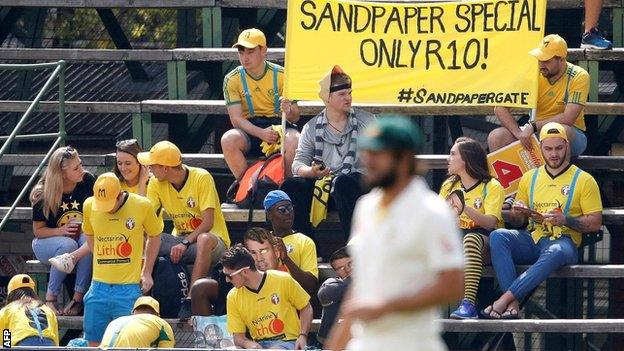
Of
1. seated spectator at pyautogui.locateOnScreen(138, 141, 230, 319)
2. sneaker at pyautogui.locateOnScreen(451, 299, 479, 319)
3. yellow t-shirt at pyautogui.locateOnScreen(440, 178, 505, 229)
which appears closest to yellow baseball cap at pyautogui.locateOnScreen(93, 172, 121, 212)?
seated spectator at pyautogui.locateOnScreen(138, 141, 230, 319)

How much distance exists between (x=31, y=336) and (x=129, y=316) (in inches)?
24.3

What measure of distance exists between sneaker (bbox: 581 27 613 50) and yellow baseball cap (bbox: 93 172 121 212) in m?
4.09

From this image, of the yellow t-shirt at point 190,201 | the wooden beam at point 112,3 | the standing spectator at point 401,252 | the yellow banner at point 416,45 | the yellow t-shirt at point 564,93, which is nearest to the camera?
the standing spectator at point 401,252

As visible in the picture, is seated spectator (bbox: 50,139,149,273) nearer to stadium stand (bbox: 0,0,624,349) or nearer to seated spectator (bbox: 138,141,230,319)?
seated spectator (bbox: 138,141,230,319)

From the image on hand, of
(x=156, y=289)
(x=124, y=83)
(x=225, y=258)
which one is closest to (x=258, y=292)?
(x=225, y=258)

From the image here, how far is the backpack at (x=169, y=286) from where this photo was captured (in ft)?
37.5

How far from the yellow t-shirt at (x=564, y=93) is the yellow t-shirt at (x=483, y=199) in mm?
1142

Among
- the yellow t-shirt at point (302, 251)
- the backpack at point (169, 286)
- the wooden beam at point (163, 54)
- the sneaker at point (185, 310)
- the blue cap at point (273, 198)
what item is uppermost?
the wooden beam at point (163, 54)

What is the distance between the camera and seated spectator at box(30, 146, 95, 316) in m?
11.7

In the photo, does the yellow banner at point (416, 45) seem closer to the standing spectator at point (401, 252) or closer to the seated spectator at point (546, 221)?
the seated spectator at point (546, 221)

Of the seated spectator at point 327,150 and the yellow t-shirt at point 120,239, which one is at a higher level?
the seated spectator at point 327,150

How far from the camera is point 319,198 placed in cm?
1172

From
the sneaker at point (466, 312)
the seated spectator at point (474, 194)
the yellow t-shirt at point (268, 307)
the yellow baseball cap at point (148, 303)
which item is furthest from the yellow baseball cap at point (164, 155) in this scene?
the sneaker at point (466, 312)

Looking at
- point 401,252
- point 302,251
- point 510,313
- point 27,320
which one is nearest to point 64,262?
point 27,320
